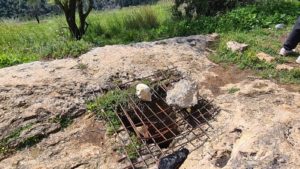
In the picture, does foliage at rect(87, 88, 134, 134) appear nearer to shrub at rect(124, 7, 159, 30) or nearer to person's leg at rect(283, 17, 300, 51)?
person's leg at rect(283, 17, 300, 51)

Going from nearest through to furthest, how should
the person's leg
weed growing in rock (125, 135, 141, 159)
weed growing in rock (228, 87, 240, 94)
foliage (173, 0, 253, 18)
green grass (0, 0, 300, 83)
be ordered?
weed growing in rock (125, 135, 141, 159), weed growing in rock (228, 87, 240, 94), the person's leg, green grass (0, 0, 300, 83), foliage (173, 0, 253, 18)

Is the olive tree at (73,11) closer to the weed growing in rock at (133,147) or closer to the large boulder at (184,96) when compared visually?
the large boulder at (184,96)

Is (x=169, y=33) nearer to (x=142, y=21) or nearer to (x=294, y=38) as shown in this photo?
(x=142, y=21)

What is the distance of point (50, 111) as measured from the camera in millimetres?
4750

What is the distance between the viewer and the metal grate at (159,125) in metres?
4.06

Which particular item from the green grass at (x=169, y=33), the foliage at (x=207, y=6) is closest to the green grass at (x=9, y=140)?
the green grass at (x=169, y=33)

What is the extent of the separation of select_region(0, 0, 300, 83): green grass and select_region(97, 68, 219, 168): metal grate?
1.34m

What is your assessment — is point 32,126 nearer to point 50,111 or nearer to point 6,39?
point 50,111

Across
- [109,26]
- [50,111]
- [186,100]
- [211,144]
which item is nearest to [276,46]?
[186,100]

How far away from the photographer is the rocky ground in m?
3.72

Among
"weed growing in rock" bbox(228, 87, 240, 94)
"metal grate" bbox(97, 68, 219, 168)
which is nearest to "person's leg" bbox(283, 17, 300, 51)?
"weed growing in rock" bbox(228, 87, 240, 94)

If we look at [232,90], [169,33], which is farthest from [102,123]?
[169,33]

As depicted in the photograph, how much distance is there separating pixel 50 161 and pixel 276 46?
4.32 metres

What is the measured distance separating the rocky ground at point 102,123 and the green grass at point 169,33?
A: 42 centimetres
